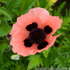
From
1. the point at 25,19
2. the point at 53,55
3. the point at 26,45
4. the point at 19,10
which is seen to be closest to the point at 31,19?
the point at 25,19

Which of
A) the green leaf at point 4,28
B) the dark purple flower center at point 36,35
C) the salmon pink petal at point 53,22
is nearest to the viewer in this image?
the salmon pink petal at point 53,22

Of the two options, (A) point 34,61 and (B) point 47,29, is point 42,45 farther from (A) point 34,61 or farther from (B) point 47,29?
(A) point 34,61

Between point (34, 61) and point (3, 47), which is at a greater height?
point (3, 47)

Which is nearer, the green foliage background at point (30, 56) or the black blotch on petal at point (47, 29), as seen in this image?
the black blotch on petal at point (47, 29)

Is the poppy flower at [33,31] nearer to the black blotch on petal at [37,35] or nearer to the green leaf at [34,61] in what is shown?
the black blotch on petal at [37,35]

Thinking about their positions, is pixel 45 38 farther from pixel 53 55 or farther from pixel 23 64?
pixel 23 64

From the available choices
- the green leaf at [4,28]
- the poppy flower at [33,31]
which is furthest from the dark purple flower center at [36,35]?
the green leaf at [4,28]

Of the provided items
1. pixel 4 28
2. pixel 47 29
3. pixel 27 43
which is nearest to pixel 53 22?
Result: pixel 47 29

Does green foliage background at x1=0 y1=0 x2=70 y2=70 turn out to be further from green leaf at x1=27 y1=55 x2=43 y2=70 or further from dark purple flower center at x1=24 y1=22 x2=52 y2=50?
dark purple flower center at x1=24 y1=22 x2=52 y2=50

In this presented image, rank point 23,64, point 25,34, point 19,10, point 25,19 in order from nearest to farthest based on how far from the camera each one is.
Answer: point 25,19 → point 25,34 → point 19,10 → point 23,64
